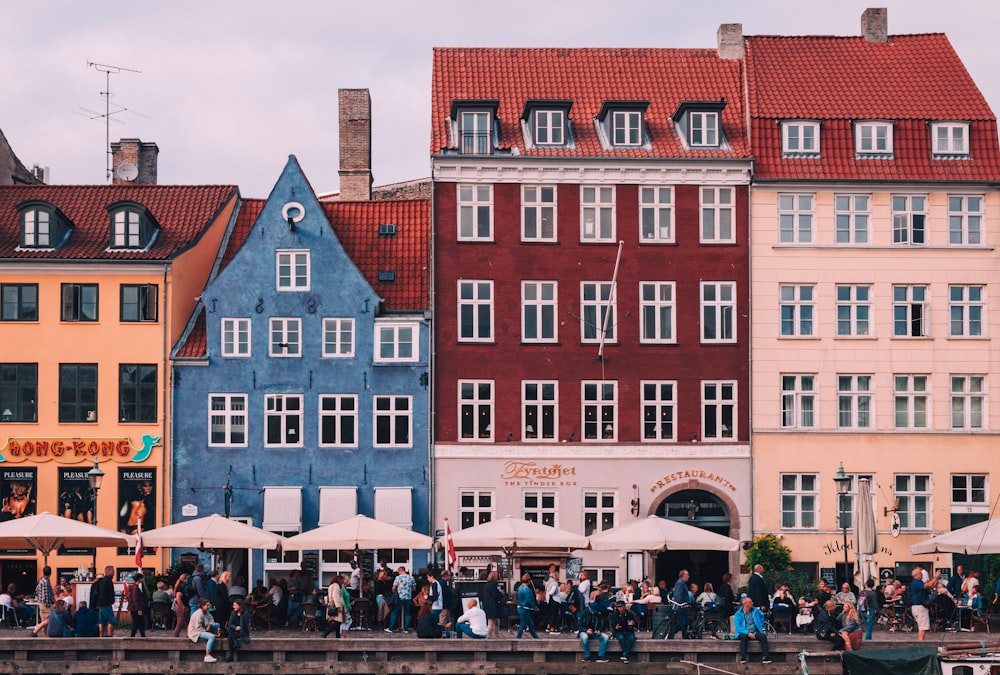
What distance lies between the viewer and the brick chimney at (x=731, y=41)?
5516 cm

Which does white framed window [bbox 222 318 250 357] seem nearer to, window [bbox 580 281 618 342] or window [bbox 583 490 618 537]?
window [bbox 580 281 618 342]

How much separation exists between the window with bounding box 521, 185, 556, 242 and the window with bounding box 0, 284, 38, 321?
15.5 metres

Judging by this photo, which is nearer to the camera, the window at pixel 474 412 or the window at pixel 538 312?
the window at pixel 474 412

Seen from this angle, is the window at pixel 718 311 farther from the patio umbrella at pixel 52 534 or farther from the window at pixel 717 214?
the patio umbrella at pixel 52 534

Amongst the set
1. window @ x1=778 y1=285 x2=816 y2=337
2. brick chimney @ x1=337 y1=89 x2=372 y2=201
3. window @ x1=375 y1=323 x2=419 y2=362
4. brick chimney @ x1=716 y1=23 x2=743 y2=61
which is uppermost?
brick chimney @ x1=716 y1=23 x2=743 y2=61

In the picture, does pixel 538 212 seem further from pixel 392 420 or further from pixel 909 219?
pixel 909 219

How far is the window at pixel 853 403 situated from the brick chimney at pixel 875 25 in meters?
12.4

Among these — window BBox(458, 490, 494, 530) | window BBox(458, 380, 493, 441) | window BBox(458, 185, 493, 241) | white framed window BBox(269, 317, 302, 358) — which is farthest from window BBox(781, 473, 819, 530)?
white framed window BBox(269, 317, 302, 358)

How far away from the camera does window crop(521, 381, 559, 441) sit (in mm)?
50969

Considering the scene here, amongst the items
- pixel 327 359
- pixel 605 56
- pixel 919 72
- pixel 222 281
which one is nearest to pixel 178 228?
pixel 222 281

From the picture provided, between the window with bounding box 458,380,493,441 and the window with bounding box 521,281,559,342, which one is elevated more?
the window with bounding box 521,281,559,342

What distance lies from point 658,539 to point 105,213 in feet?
74.1

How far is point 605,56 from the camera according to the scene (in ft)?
180

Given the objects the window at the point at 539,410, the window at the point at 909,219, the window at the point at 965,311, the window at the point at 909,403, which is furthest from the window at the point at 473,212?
the window at the point at 965,311
